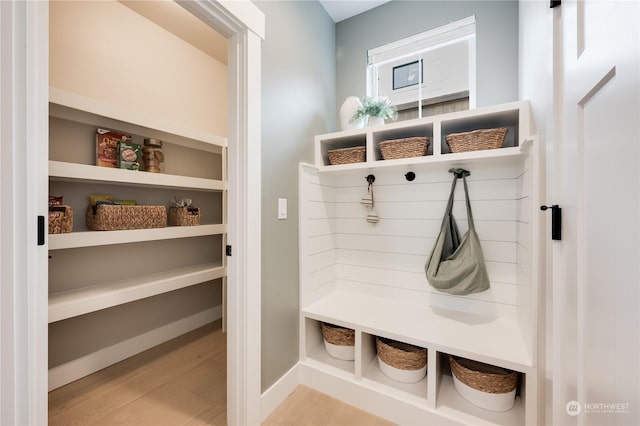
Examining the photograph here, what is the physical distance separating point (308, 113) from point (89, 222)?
1.62m

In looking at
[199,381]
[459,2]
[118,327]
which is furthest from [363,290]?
[459,2]

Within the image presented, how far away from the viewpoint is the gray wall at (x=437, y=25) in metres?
1.66

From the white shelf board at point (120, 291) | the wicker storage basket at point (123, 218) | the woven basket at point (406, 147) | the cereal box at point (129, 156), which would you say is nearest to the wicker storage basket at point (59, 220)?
the wicker storage basket at point (123, 218)

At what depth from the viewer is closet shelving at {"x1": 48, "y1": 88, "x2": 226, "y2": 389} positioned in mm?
1568

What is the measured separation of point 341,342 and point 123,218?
5.34ft

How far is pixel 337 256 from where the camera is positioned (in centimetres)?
217

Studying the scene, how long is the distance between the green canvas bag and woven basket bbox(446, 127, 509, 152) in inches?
9.5

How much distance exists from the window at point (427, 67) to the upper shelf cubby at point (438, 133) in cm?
33

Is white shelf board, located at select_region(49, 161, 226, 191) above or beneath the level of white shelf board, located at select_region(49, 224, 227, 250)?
above

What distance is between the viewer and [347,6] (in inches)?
80.6

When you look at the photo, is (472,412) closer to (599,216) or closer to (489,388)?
(489,388)

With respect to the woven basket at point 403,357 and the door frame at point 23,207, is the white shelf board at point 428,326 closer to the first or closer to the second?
the woven basket at point 403,357

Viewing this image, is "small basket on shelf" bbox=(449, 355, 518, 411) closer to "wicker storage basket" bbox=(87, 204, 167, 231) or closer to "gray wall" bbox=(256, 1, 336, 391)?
"gray wall" bbox=(256, 1, 336, 391)

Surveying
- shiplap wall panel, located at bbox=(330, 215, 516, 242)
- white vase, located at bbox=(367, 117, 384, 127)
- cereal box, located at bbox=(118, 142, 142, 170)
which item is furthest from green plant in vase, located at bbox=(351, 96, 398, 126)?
cereal box, located at bbox=(118, 142, 142, 170)
